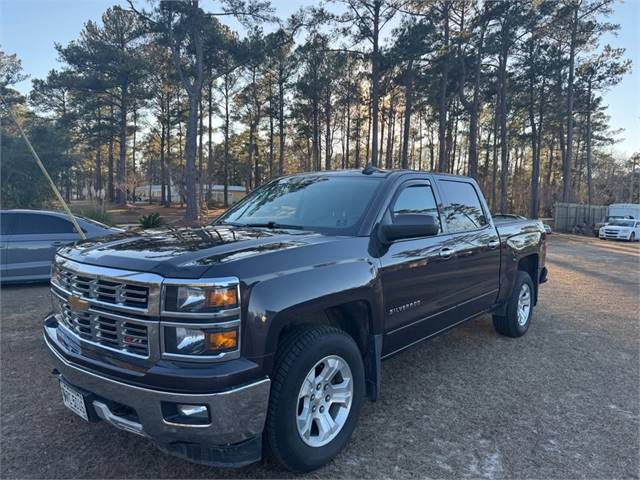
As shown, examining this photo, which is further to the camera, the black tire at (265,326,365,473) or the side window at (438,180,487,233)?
the side window at (438,180,487,233)

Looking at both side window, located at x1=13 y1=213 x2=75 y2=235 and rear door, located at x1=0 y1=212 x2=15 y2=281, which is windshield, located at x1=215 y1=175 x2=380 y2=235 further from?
rear door, located at x1=0 y1=212 x2=15 y2=281

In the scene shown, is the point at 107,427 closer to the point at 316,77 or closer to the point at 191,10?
the point at 191,10

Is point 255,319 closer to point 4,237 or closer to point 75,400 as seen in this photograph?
point 75,400

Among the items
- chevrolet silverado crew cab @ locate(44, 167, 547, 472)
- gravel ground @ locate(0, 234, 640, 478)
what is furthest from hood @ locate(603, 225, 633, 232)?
chevrolet silverado crew cab @ locate(44, 167, 547, 472)

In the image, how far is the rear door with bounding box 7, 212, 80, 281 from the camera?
7836 mm

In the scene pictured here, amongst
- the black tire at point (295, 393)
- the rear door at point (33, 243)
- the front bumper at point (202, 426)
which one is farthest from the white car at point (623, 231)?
the front bumper at point (202, 426)

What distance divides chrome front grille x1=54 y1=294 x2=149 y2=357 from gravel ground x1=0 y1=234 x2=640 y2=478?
2.86ft

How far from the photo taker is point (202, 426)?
230cm

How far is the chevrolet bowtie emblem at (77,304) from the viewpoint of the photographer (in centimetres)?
262

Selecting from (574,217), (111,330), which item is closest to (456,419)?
(111,330)

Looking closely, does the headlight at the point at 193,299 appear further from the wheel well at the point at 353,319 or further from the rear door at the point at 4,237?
the rear door at the point at 4,237

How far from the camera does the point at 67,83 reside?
30797mm

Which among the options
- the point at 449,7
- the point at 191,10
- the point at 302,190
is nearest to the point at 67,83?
the point at 191,10

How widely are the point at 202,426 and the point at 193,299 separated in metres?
0.65
